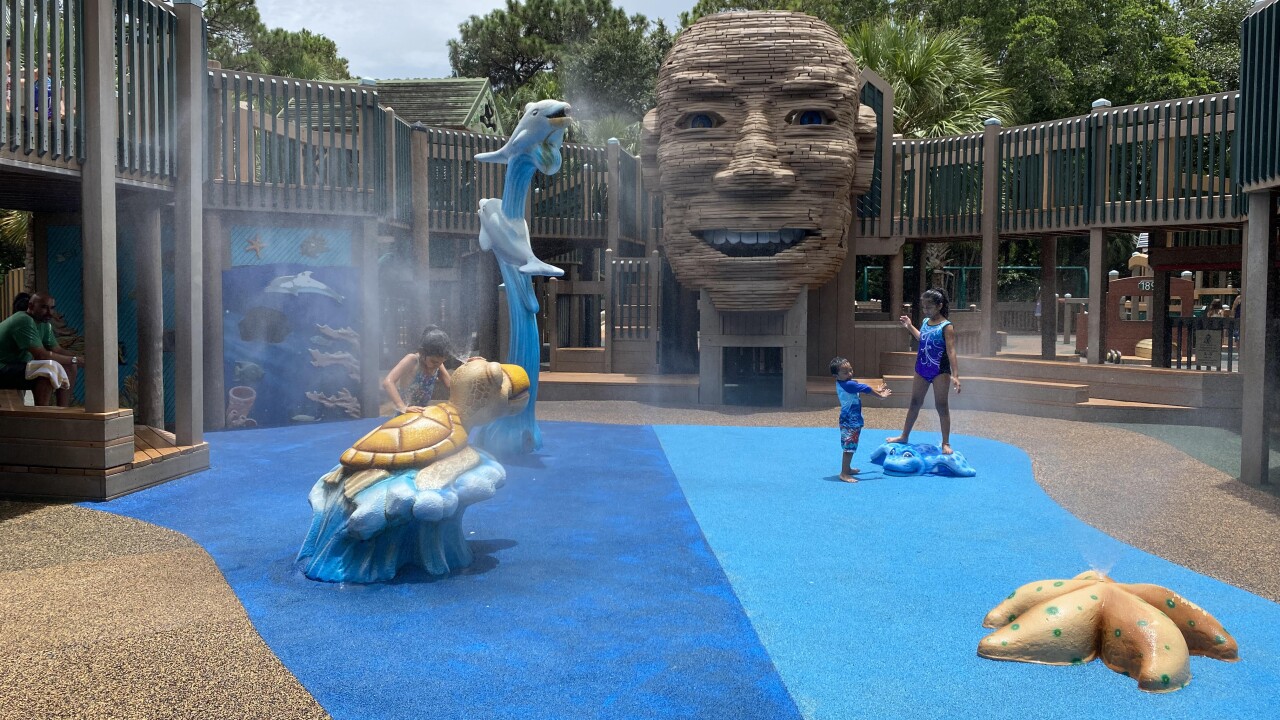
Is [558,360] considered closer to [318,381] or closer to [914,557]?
[318,381]

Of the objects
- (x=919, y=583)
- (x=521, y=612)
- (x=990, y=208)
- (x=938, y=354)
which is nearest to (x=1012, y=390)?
(x=990, y=208)

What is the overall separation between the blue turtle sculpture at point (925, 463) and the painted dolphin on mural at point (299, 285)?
7.12 m

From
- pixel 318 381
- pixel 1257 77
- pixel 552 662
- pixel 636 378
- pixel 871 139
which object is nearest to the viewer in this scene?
pixel 552 662

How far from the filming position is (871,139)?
46.2 feet

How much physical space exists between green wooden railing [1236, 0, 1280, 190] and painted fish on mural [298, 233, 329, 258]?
32.4 ft

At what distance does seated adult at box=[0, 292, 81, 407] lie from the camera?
30.1ft

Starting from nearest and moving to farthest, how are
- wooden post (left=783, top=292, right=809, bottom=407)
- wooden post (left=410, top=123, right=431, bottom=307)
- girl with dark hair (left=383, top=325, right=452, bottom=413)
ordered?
girl with dark hair (left=383, top=325, right=452, bottom=413)
wooden post (left=783, top=292, right=809, bottom=407)
wooden post (left=410, top=123, right=431, bottom=307)

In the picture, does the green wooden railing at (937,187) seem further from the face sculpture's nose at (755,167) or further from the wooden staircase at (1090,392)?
the face sculpture's nose at (755,167)

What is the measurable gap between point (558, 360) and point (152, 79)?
27.8ft

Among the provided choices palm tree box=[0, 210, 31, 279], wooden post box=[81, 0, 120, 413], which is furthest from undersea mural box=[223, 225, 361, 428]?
palm tree box=[0, 210, 31, 279]

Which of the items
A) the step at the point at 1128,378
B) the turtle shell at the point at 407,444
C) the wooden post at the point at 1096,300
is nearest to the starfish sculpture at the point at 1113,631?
the turtle shell at the point at 407,444

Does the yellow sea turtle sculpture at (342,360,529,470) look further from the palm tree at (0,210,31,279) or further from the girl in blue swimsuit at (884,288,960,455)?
the palm tree at (0,210,31,279)

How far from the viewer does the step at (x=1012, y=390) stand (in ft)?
42.6

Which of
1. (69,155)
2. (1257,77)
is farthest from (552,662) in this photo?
(1257,77)
